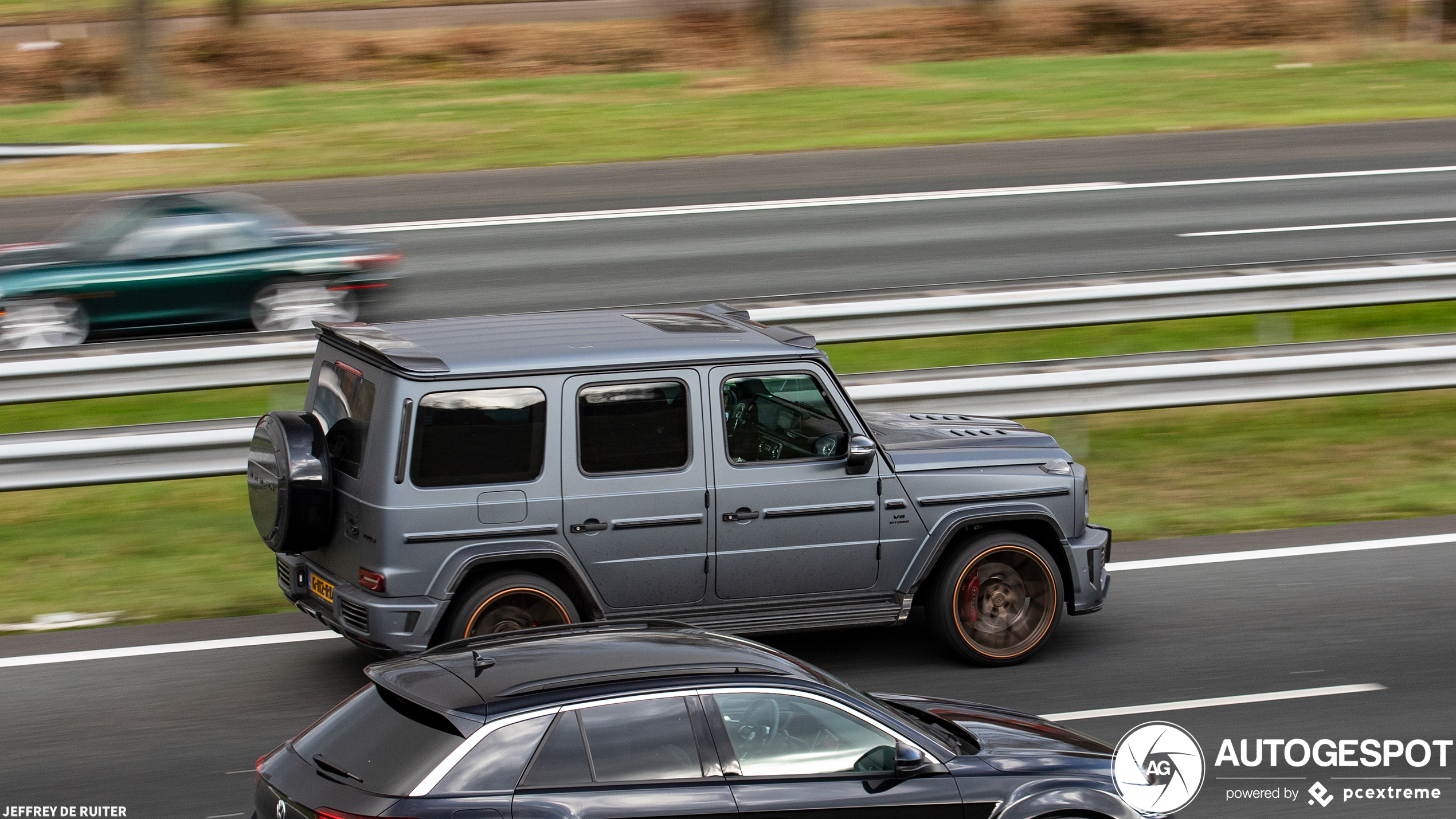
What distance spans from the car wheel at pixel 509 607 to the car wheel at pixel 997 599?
1.94m

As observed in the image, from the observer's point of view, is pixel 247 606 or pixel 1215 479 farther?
pixel 1215 479

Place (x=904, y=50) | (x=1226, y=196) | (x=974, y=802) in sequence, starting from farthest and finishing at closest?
(x=904, y=50) → (x=1226, y=196) → (x=974, y=802)

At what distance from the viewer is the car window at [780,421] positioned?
764cm

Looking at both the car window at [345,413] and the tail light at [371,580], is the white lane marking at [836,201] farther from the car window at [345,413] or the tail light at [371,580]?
the tail light at [371,580]

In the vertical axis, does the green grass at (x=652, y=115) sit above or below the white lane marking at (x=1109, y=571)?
above

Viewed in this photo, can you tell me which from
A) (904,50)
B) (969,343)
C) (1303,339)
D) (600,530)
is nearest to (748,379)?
(600,530)

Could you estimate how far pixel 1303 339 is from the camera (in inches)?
568

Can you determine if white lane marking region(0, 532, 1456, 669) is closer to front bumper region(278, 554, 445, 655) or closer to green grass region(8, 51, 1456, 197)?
front bumper region(278, 554, 445, 655)

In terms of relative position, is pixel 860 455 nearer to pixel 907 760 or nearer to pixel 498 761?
pixel 907 760

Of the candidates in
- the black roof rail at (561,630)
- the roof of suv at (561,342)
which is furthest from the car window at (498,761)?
the roof of suv at (561,342)

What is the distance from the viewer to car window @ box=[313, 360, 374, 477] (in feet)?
23.9

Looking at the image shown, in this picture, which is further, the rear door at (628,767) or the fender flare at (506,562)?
the fender flare at (506,562)

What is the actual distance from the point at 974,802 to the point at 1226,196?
17199 mm

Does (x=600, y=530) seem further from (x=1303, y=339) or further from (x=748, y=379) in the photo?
(x=1303, y=339)
